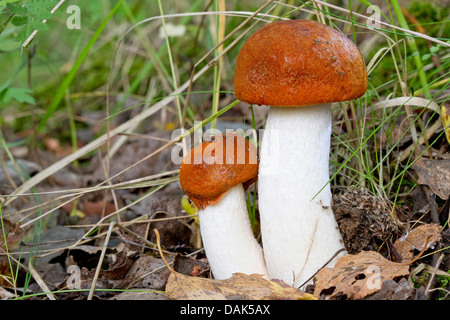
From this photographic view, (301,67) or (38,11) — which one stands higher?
(38,11)

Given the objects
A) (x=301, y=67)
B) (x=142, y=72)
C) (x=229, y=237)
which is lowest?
(x=229, y=237)

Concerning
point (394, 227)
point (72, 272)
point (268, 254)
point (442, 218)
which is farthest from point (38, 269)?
point (442, 218)

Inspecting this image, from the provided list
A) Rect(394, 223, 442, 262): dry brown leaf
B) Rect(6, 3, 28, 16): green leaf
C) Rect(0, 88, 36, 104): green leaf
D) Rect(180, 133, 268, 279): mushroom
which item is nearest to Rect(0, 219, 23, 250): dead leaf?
Rect(0, 88, 36, 104): green leaf

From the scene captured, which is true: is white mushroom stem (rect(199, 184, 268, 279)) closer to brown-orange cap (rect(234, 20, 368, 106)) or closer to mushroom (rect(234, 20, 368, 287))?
mushroom (rect(234, 20, 368, 287))

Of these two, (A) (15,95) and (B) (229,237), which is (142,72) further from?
(B) (229,237)

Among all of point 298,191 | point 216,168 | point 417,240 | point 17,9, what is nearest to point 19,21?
point 17,9

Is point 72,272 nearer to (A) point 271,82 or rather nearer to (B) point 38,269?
(B) point 38,269
